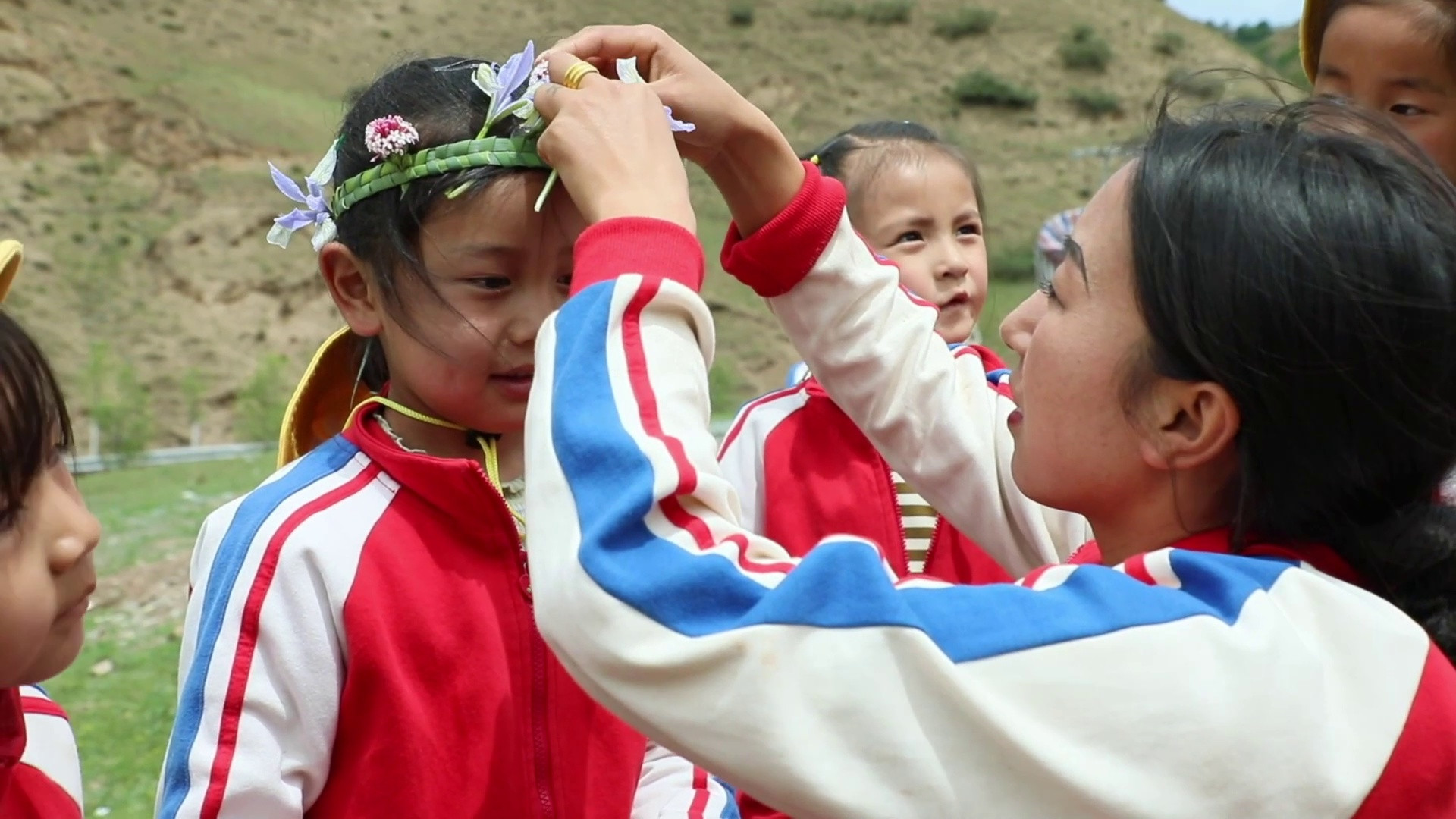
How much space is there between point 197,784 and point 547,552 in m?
0.70

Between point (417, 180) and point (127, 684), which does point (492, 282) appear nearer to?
point (417, 180)

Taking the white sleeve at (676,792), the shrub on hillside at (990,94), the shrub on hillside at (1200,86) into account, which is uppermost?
the shrub on hillside at (1200,86)

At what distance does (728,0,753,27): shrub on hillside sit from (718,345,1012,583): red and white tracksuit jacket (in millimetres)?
42163

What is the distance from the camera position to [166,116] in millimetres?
Result: 28047

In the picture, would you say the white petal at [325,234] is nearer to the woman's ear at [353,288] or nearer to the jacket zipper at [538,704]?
the woman's ear at [353,288]

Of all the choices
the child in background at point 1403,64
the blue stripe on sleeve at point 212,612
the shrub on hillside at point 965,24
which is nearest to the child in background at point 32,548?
the blue stripe on sleeve at point 212,612

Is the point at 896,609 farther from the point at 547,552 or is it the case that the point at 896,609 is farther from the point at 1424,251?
the point at 1424,251

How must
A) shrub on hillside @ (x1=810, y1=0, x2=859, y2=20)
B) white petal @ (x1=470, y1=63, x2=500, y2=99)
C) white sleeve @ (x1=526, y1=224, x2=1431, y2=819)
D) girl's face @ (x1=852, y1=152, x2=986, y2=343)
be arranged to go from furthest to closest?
shrub on hillside @ (x1=810, y1=0, x2=859, y2=20)
girl's face @ (x1=852, y1=152, x2=986, y2=343)
white petal @ (x1=470, y1=63, x2=500, y2=99)
white sleeve @ (x1=526, y1=224, x2=1431, y2=819)

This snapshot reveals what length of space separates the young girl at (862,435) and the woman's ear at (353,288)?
994 mm

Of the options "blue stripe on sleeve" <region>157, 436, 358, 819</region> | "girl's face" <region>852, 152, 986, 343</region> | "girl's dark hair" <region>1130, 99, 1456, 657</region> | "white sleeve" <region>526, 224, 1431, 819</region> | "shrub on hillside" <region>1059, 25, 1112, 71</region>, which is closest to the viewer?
"white sleeve" <region>526, 224, 1431, 819</region>

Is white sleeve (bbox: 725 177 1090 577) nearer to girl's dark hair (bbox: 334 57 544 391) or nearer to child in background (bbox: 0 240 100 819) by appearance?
girl's dark hair (bbox: 334 57 544 391)

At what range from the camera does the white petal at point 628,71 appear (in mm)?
1894

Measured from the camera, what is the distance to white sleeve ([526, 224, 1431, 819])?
1.34 metres

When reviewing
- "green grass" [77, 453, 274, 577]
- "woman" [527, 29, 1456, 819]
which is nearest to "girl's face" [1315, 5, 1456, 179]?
"woman" [527, 29, 1456, 819]
